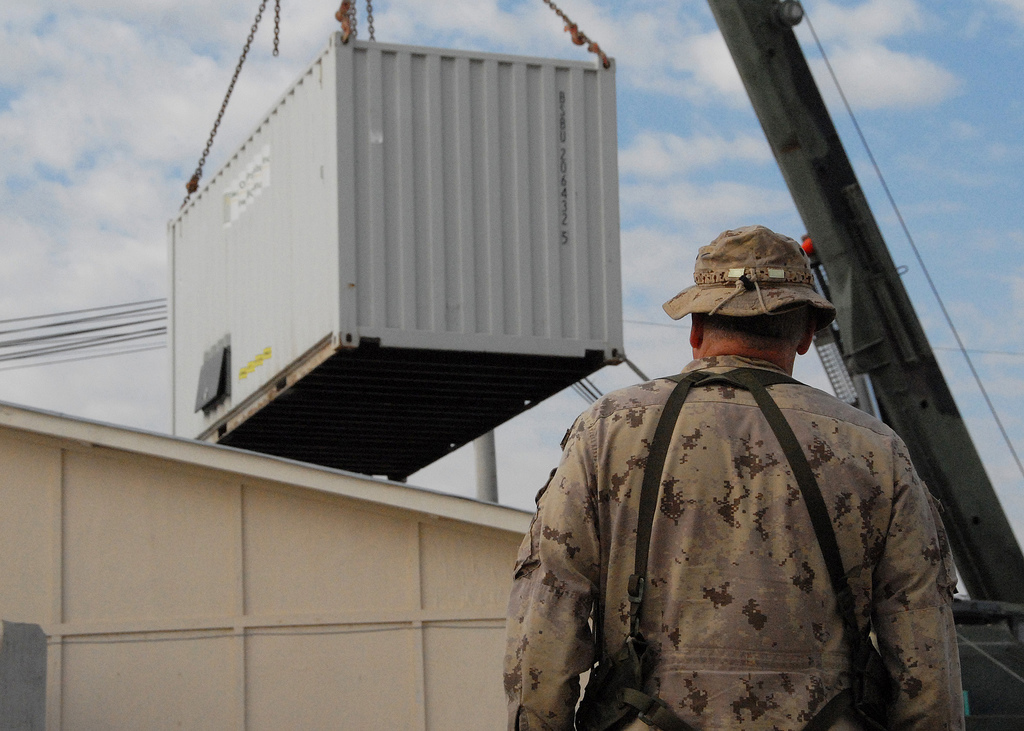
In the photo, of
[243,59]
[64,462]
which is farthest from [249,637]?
[243,59]

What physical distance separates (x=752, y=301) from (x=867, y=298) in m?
9.34

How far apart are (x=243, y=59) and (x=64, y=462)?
20.1 ft

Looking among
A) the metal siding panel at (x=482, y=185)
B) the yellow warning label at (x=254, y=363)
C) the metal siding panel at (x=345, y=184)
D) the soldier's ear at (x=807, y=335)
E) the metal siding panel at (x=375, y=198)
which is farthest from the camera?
the yellow warning label at (x=254, y=363)

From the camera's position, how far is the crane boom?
39.4 ft

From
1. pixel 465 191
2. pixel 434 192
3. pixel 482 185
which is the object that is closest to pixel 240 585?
pixel 434 192

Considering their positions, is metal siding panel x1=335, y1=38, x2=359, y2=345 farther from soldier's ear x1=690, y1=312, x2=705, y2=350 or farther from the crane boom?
soldier's ear x1=690, y1=312, x2=705, y2=350

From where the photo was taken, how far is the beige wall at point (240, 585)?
424 inches

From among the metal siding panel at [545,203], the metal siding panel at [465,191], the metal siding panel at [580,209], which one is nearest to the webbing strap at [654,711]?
the metal siding panel at [465,191]

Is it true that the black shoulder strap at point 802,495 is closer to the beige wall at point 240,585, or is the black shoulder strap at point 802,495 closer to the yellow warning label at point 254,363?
the beige wall at point 240,585

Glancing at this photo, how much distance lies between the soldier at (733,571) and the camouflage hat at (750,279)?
19 centimetres

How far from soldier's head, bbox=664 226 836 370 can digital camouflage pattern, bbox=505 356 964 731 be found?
0.67ft

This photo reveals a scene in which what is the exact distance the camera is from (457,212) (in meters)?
11.4

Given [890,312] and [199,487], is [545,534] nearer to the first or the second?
[199,487]

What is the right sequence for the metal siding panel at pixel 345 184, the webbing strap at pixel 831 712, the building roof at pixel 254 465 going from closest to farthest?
the webbing strap at pixel 831 712, the building roof at pixel 254 465, the metal siding panel at pixel 345 184
